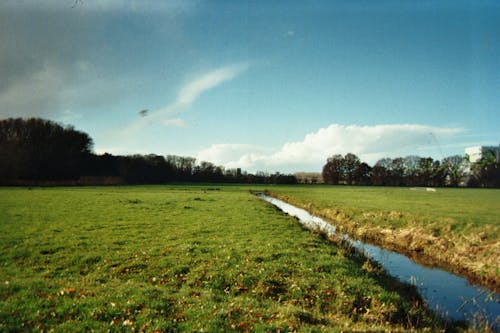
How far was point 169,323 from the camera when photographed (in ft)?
22.5

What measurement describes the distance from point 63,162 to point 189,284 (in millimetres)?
102072

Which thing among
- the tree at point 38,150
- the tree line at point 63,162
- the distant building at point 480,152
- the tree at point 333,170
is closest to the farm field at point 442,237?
the distant building at point 480,152

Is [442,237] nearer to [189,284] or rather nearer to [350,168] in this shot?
[189,284]

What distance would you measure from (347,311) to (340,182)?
5637 inches

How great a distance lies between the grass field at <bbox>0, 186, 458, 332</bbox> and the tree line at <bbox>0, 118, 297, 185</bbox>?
7506cm

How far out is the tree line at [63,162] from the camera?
79.6 metres

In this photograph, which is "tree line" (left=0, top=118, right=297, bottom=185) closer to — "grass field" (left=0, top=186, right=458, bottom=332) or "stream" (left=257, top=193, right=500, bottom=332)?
"grass field" (left=0, top=186, right=458, bottom=332)

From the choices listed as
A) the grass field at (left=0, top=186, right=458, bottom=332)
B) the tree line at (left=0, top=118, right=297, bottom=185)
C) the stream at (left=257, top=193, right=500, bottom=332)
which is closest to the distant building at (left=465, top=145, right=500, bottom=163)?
the grass field at (left=0, top=186, right=458, bottom=332)

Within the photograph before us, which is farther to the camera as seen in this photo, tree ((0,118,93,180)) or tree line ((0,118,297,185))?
tree line ((0,118,297,185))

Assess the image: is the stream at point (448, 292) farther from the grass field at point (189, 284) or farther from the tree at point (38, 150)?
the tree at point (38, 150)

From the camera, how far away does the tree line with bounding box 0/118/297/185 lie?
261 ft

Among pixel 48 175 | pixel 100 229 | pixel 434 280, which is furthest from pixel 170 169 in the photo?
pixel 434 280

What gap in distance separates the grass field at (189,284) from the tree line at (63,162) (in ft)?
246

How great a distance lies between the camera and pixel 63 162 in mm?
91750
